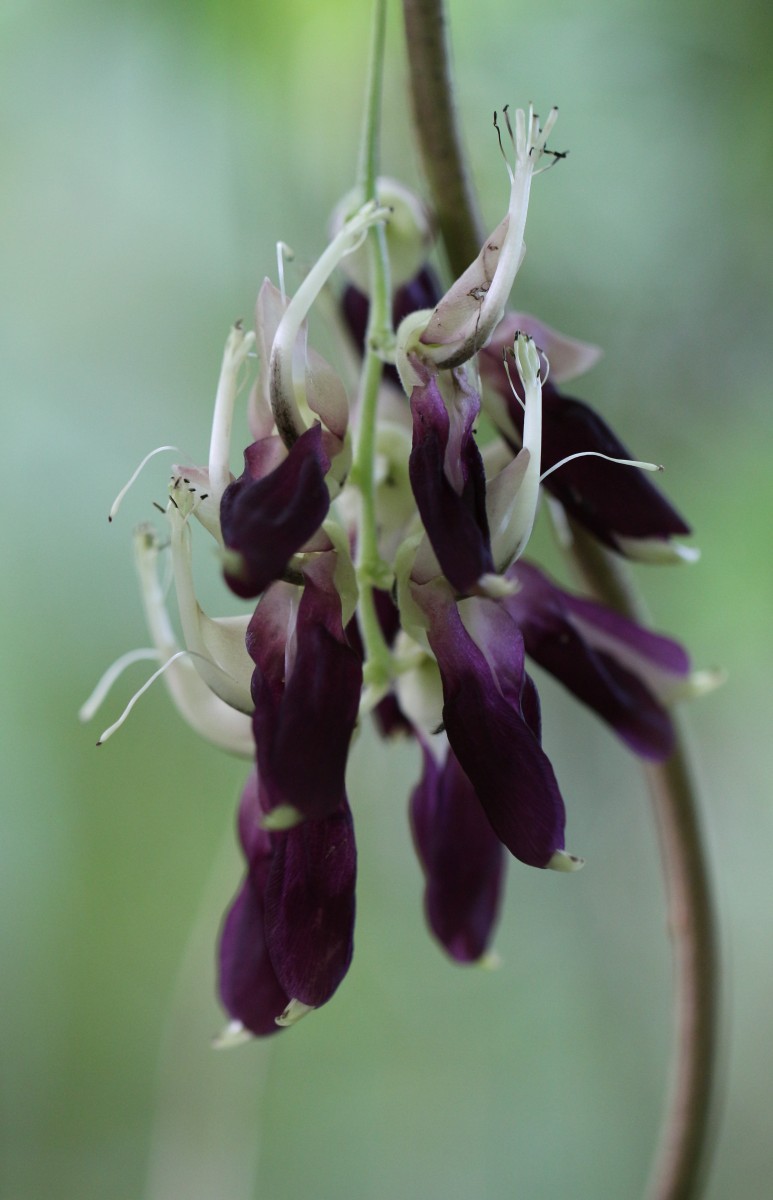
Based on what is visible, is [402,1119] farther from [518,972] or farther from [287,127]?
[287,127]

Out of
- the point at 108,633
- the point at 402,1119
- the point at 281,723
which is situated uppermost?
the point at 108,633

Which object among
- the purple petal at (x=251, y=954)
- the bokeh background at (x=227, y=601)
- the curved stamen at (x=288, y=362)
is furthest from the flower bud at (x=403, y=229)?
the bokeh background at (x=227, y=601)

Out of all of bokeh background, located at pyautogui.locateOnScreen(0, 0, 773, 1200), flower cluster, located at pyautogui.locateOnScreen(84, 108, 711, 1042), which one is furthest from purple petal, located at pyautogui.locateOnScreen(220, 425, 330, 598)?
bokeh background, located at pyautogui.locateOnScreen(0, 0, 773, 1200)

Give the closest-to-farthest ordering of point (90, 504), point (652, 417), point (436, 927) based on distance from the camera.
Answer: point (436, 927)
point (652, 417)
point (90, 504)

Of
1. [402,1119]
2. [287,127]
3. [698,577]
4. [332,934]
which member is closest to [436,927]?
[332,934]

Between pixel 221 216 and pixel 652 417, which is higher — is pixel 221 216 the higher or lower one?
the higher one

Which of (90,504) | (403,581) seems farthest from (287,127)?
(403,581)

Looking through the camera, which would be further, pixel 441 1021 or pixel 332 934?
pixel 441 1021

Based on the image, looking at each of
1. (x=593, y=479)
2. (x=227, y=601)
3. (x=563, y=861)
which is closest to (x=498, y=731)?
(x=563, y=861)

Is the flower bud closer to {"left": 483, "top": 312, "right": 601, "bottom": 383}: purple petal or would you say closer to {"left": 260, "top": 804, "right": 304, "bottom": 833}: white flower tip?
{"left": 483, "top": 312, "right": 601, "bottom": 383}: purple petal

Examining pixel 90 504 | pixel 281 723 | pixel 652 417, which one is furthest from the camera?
pixel 90 504
